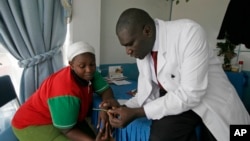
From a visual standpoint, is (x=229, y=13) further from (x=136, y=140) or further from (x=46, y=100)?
(x=46, y=100)

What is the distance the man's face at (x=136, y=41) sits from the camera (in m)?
1.00

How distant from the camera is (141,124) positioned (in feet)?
4.10

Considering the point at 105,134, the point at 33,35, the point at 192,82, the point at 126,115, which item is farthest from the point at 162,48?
the point at 33,35

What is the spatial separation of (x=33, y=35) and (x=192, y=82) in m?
1.19

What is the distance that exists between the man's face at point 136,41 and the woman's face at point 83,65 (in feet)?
1.07

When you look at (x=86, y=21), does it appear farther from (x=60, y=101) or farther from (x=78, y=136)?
(x=78, y=136)

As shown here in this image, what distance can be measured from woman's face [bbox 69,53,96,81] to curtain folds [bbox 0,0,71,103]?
1.67ft

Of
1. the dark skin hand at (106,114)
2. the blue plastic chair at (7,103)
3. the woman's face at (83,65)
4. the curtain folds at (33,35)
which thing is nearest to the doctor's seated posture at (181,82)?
the dark skin hand at (106,114)

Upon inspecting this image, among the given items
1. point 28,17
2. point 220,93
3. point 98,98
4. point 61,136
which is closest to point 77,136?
point 61,136

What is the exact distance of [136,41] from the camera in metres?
1.02

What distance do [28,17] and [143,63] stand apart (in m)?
0.91

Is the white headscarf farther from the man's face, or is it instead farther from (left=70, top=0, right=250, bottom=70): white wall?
(left=70, top=0, right=250, bottom=70): white wall

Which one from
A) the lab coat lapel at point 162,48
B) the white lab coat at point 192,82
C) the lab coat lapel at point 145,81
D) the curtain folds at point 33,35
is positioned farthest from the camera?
the curtain folds at point 33,35

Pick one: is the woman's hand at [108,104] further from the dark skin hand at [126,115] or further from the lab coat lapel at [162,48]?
the lab coat lapel at [162,48]
